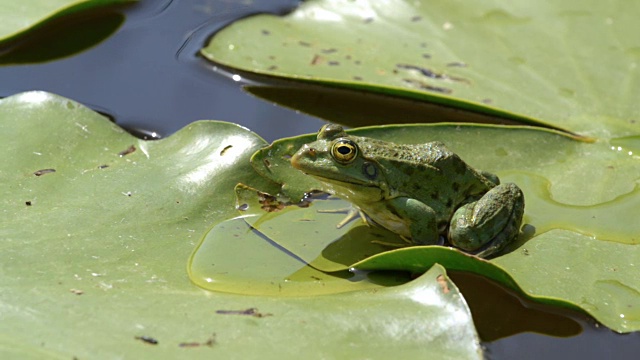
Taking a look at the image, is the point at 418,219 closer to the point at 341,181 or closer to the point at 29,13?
the point at 341,181

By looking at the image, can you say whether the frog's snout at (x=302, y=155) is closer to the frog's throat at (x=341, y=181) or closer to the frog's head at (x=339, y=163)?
the frog's head at (x=339, y=163)

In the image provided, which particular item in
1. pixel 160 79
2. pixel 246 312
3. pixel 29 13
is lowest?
pixel 160 79

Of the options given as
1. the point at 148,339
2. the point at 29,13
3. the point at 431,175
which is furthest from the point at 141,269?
the point at 29,13

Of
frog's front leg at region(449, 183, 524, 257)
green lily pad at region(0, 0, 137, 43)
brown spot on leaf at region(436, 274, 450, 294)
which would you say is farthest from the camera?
green lily pad at region(0, 0, 137, 43)

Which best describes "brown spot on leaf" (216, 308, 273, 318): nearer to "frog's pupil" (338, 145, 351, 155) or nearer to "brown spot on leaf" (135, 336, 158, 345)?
"brown spot on leaf" (135, 336, 158, 345)

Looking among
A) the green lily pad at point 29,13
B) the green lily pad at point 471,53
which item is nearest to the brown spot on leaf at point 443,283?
the green lily pad at point 471,53

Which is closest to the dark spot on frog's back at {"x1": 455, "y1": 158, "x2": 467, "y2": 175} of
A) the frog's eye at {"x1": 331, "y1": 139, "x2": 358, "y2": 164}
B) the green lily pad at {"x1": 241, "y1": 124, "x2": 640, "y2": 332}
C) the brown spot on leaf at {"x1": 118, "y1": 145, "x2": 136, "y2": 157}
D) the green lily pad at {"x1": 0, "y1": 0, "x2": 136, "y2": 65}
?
the green lily pad at {"x1": 241, "y1": 124, "x2": 640, "y2": 332}
